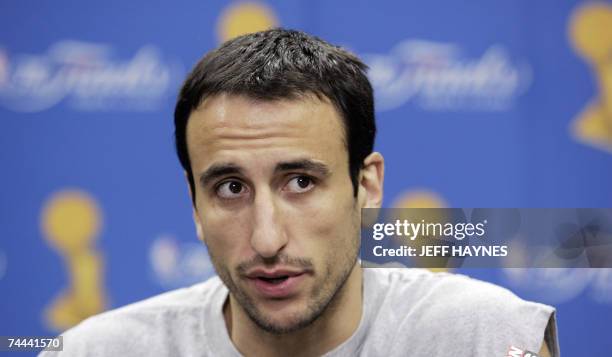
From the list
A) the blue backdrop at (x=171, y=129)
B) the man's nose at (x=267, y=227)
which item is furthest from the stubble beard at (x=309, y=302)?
the blue backdrop at (x=171, y=129)

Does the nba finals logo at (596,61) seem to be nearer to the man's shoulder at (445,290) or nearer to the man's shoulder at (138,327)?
the man's shoulder at (445,290)

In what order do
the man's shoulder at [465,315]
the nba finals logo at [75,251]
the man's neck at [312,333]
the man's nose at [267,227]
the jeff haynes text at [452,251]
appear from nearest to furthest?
1. the man's nose at [267,227]
2. the man's shoulder at [465,315]
3. the man's neck at [312,333]
4. the jeff haynes text at [452,251]
5. the nba finals logo at [75,251]

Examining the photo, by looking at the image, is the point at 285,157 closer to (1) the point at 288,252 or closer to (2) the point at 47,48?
(1) the point at 288,252

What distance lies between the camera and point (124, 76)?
8.27 ft

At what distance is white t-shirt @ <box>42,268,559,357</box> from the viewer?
4.78 feet

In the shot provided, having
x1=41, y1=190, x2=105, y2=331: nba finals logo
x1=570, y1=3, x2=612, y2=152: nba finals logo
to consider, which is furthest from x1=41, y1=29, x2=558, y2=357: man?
x1=570, y1=3, x2=612, y2=152: nba finals logo

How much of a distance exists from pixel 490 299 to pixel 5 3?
6.02 feet

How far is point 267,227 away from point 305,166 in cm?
14

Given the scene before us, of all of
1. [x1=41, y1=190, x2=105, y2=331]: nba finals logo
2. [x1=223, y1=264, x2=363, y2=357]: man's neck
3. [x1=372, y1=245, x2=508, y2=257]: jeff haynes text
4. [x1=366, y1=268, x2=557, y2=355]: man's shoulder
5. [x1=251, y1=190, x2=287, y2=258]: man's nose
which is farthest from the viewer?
[x1=41, y1=190, x2=105, y2=331]: nba finals logo

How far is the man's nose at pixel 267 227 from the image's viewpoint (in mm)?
1339

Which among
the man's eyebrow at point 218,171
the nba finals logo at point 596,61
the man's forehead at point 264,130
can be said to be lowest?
the man's eyebrow at point 218,171

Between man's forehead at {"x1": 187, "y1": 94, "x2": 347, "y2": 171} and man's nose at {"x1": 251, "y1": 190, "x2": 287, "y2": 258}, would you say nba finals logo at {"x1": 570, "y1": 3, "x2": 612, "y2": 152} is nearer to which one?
man's forehead at {"x1": 187, "y1": 94, "x2": 347, "y2": 171}

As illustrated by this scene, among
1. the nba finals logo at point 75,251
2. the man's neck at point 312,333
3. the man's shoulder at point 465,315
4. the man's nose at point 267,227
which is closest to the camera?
the man's nose at point 267,227

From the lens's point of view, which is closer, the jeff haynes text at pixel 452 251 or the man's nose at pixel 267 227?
the man's nose at pixel 267 227
